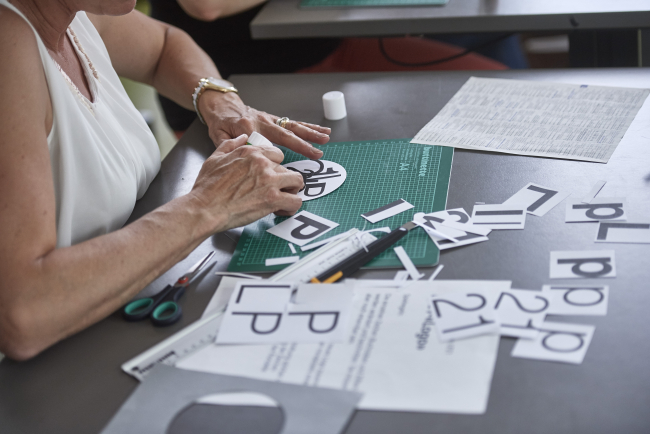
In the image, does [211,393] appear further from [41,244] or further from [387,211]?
[387,211]

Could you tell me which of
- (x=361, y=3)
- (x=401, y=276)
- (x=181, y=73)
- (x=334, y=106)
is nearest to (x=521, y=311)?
(x=401, y=276)

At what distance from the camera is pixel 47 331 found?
75 cm

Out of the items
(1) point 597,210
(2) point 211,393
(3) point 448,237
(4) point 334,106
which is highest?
(4) point 334,106

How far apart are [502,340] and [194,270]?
1.45ft

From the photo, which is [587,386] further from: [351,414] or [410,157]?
[410,157]

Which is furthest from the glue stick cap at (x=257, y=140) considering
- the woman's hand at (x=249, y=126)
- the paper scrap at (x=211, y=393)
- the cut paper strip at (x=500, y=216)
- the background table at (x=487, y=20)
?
the background table at (x=487, y=20)

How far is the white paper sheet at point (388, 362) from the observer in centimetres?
62

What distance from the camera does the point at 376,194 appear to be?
100cm

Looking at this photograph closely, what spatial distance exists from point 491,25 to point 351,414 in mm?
1237

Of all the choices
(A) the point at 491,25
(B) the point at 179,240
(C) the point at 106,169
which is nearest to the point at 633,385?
(B) the point at 179,240

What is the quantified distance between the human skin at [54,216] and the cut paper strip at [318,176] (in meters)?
0.04

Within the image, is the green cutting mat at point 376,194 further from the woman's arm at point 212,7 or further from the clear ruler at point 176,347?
the woman's arm at point 212,7

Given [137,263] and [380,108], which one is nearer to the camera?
[137,263]

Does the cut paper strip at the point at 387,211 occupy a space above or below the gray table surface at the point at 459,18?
below
